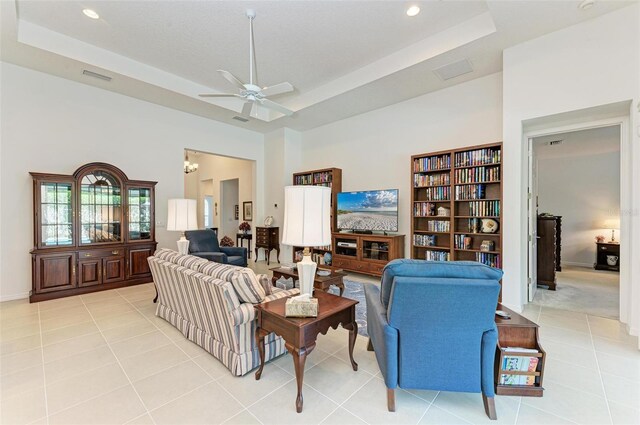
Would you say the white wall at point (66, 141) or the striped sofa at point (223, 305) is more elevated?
the white wall at point (66, 141)

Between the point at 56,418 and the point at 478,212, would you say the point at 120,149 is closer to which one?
the point at 56,418

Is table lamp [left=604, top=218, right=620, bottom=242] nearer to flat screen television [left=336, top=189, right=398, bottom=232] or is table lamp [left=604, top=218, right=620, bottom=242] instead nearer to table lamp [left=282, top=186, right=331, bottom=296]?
flat screen television [left=336, top=189, right=398, bottom=232]

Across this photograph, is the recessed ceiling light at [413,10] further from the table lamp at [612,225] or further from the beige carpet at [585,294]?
the table lamp at [612,225]

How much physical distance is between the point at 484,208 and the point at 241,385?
152 inches

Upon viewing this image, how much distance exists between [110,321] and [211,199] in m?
7.77

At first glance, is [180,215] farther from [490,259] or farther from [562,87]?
[562,87]

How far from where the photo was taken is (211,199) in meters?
10.6

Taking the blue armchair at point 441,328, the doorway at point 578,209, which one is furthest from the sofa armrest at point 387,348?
the doorway at point 578,209

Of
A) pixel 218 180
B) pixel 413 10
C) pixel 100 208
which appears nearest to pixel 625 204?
pixel 413 10

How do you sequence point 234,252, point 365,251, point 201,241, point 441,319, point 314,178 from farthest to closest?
1. point 314,178
2. point 234,252
3. point 365,251
4. point 201,241
5. point 441,319

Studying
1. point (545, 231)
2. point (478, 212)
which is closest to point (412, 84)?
point (478, 212)

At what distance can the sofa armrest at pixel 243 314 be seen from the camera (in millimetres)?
2037

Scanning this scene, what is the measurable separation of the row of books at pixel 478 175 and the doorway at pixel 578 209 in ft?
4.71

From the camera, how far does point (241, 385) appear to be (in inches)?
81.0
